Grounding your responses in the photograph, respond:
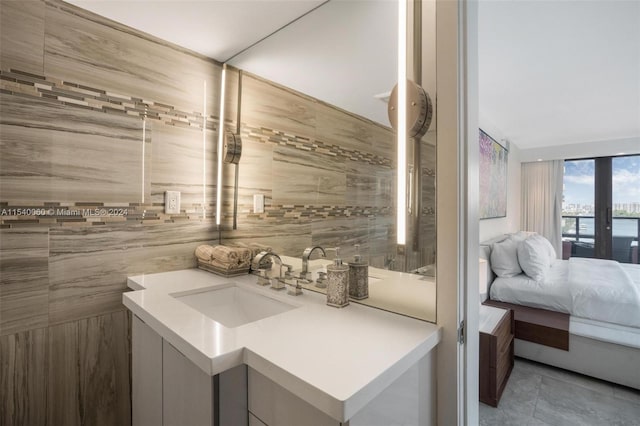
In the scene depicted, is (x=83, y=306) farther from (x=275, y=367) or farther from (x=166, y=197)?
(x=275, y=367)

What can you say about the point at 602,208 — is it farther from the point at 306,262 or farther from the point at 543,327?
the point at 306,262

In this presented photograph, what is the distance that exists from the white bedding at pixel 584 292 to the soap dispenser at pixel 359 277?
2473mm

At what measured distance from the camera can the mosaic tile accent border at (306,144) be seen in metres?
1.16

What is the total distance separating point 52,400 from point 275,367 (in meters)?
1.28

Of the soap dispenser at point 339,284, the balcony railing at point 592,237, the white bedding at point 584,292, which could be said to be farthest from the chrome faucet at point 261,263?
the balcony railing at point 592,237

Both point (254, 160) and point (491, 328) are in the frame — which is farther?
point (491, 328)

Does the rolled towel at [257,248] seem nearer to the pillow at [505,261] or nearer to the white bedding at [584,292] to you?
the white bedding at [584,292]

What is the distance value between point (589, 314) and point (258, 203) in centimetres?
280

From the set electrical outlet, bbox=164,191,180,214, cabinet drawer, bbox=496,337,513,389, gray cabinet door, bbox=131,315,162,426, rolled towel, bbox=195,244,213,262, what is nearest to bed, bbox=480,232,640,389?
cabinet drawer, bbox=496,337,513,389

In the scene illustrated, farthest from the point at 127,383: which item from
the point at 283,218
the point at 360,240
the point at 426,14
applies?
the point at 426,14

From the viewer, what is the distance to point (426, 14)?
0.97 metres

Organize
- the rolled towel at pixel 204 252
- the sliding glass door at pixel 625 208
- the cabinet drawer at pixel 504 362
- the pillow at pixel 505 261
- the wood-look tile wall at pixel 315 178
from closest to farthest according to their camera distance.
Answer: the wood-look tile wall at pixel 315 178
the rolled towel at pixel 204 252
the cabinet drawer at pixel 504 362
the pillow at pixel 505 261
the sliding glass door at pixel 625 208

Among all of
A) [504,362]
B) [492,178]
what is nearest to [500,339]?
[504,362]

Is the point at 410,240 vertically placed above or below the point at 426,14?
below
